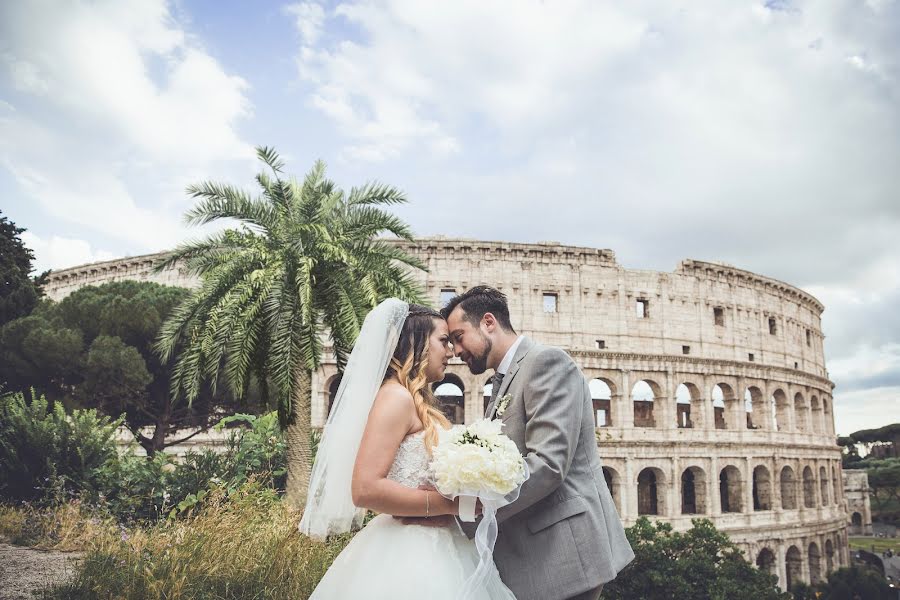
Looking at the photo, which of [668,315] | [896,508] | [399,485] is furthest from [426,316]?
[896,508]

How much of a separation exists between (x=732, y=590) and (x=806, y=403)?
79.4 feet

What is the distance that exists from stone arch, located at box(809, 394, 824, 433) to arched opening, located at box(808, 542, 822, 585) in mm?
6772

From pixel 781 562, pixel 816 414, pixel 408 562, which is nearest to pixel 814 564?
pixel 781 562

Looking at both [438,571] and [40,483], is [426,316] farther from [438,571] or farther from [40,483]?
[40,483]

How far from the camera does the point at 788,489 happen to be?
106 feet

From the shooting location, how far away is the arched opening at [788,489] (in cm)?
3186

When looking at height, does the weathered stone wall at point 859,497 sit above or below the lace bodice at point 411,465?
below

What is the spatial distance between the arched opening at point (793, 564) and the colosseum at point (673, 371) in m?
0.06

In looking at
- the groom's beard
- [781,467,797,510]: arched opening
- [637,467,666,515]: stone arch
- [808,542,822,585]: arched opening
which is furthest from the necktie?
[808,542,822,585]: arched opening

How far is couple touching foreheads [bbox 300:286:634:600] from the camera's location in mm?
2941

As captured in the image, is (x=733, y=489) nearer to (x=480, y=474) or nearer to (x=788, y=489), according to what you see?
(x=788, y=489)

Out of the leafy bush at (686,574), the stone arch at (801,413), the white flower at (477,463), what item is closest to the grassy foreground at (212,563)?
the white flower at (477,463)

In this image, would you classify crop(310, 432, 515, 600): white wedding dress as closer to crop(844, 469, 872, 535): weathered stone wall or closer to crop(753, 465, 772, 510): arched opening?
crop(753, 465, 772, 510): arched opening

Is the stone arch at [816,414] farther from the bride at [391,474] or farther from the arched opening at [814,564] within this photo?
the bride at [391,474]
